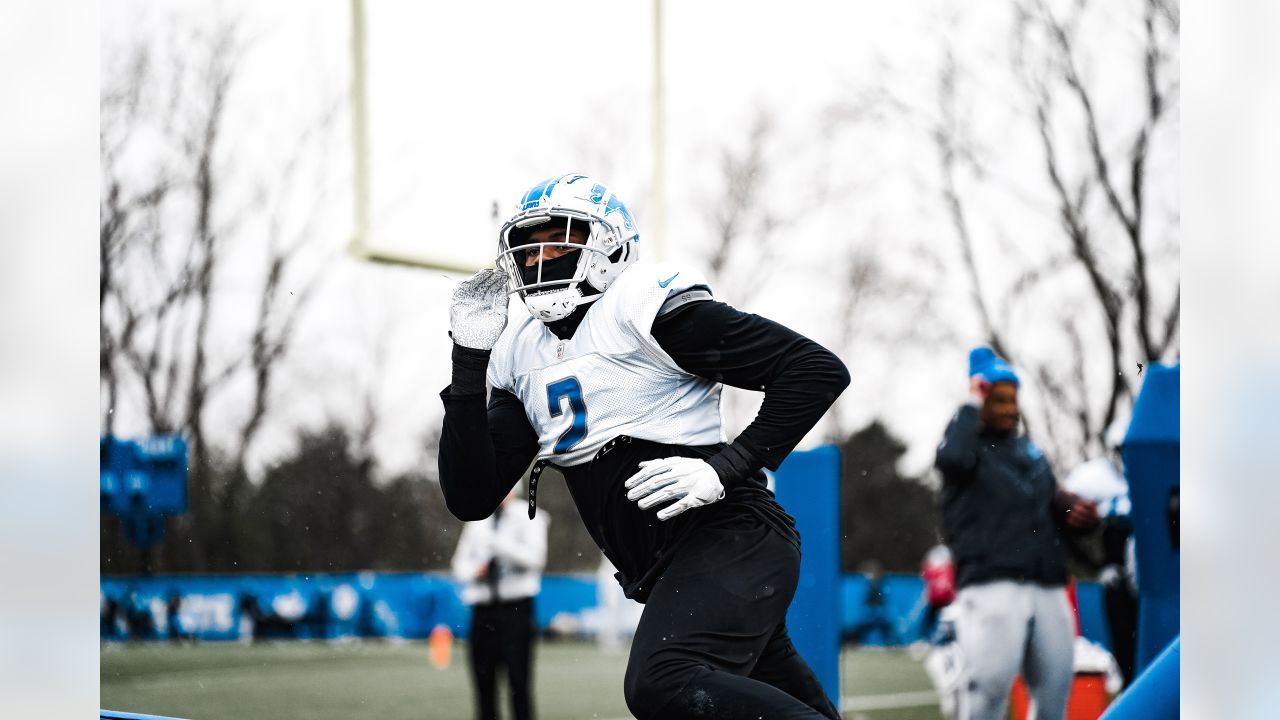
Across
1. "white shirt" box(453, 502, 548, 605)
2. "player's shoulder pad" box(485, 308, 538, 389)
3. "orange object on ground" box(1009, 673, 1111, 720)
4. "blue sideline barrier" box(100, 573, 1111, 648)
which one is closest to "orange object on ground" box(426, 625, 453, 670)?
"blue sideline barrier" box(100, 573, 1111, 648)

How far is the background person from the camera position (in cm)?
591

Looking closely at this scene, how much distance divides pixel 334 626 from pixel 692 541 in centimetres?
1529

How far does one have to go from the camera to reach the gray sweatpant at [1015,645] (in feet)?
13.8

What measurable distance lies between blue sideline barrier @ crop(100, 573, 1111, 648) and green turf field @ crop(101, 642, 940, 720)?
1.02ft

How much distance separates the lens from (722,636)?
7.83 feet

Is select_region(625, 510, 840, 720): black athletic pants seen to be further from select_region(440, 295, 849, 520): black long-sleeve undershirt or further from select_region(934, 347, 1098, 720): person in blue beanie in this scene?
select_region(934, 347, 1098, 720): person in blue beanie

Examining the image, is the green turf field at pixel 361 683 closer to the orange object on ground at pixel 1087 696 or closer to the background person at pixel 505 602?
the background person at pixel 505 602

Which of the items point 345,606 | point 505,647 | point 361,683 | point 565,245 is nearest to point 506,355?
point 565,245

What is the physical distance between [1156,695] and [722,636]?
44.7 inches

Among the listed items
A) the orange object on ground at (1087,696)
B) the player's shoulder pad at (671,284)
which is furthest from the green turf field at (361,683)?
the player's shoulder pad at (671,284)

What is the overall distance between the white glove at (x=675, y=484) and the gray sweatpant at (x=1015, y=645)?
2105mm

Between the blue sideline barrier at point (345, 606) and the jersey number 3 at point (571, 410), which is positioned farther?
the blue sideline barrier at point (345, 606)

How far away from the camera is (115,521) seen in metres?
14.1
